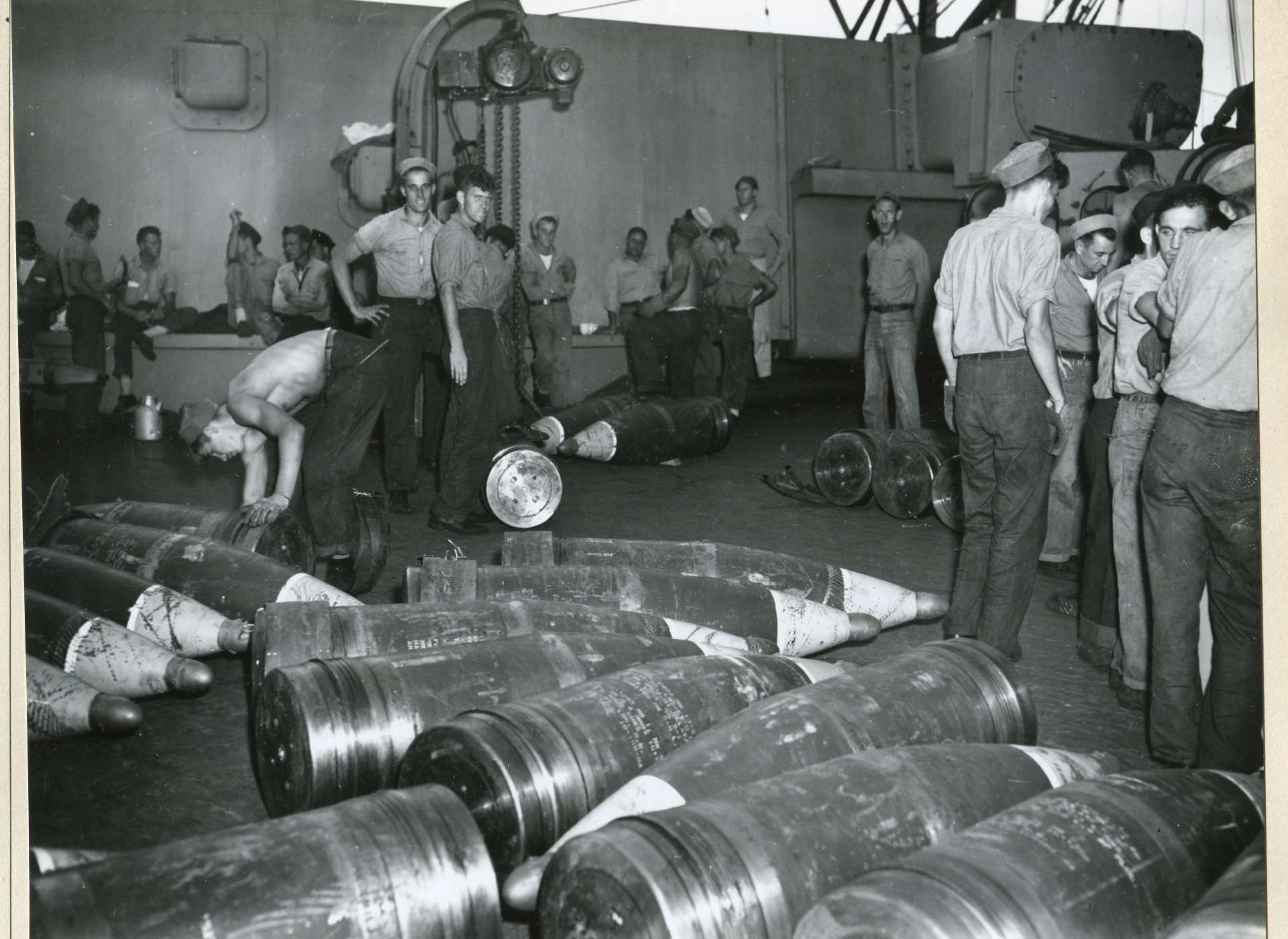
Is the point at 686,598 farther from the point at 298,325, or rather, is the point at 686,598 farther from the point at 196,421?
the point at 298,325

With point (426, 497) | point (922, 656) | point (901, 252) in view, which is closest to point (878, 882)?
point (922, 656)

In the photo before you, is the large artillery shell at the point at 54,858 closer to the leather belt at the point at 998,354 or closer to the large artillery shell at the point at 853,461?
the leather belt at the point at 998,354

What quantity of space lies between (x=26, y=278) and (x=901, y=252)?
4880 millimetres

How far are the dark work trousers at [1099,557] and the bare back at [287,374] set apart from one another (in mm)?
2405

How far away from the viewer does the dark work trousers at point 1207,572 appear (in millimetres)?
2037

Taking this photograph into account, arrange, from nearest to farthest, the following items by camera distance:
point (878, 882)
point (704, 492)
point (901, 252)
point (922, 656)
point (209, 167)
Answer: point (878, 882) → point (922, 656) → point (704, 492) → point (901, 252) → point (209, 167)

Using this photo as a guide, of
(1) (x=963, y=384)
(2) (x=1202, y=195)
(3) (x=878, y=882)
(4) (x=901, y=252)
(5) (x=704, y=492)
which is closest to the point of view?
(3) (x=878, y=882)

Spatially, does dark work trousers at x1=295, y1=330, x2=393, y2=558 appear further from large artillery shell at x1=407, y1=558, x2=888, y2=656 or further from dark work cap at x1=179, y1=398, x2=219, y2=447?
large artillery shell at x1=407, y1=558, x2=888, y2=656

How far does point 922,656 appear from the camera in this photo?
6.70 ft

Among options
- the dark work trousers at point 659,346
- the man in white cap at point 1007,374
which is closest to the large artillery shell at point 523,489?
the man in white cap at point 1007,374

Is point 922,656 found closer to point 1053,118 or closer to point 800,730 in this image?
point 800,730

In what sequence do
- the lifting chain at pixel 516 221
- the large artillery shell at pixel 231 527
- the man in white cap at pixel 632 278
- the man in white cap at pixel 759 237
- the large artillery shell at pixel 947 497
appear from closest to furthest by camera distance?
the large artillery shell at pixel 231 527
the large artillery shell at pixel 947 497
the lifting chain at pixel 516 221
the man in white cap at pixel 759 237
the man in white cap at pixel 632 278

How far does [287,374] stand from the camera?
3562 mm

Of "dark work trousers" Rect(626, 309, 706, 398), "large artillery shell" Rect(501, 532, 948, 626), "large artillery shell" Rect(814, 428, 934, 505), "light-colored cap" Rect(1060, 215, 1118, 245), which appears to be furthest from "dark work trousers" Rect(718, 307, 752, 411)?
"large artillery shell" Rect(501, 532, 948, 626)
